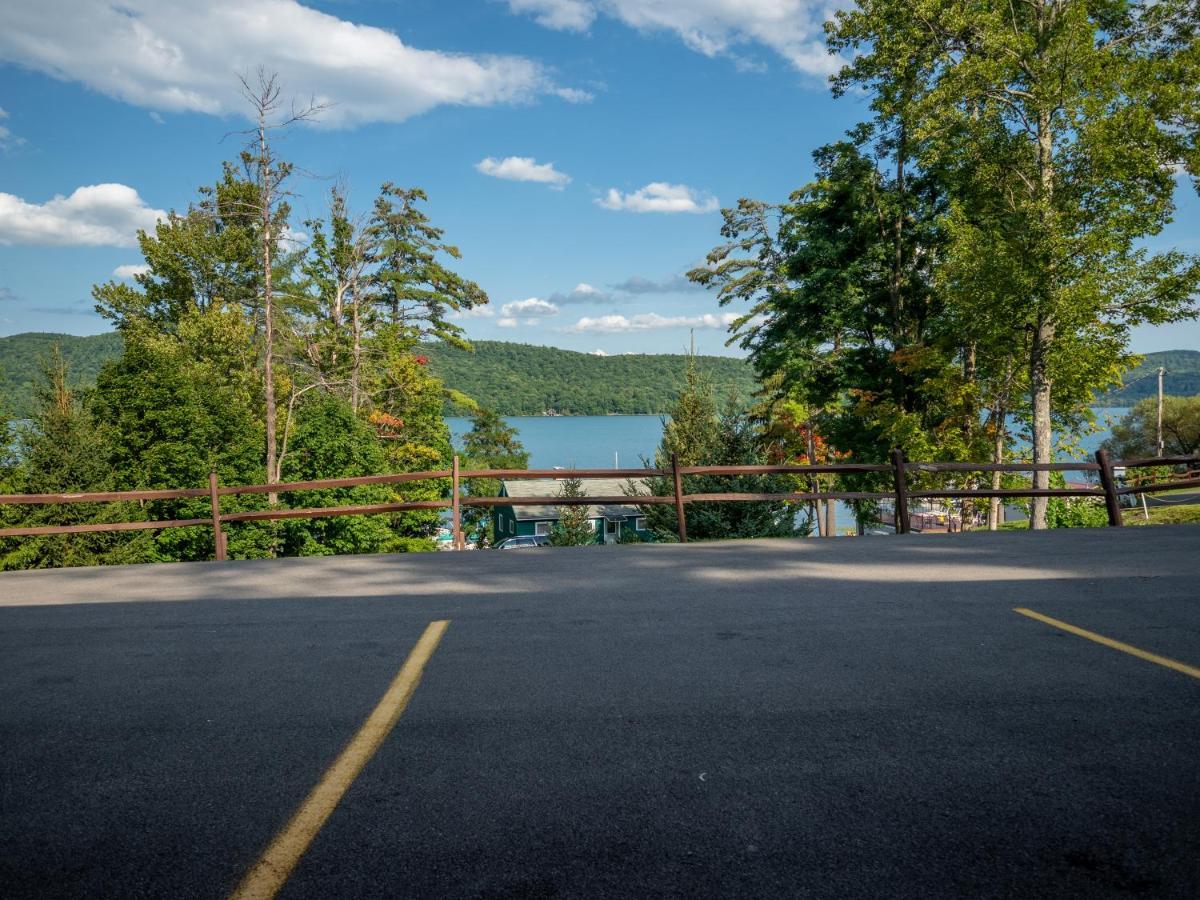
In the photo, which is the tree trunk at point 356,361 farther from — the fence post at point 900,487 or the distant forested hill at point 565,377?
the distant forested hill at point 565,377

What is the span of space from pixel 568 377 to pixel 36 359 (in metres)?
152

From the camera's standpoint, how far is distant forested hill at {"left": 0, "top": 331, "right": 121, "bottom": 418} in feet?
89.7

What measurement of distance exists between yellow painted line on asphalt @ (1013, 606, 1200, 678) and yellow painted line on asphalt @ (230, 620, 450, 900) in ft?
15.0

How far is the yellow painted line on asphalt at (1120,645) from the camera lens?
468cm

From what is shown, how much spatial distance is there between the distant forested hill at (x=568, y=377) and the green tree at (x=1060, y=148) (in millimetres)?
116948

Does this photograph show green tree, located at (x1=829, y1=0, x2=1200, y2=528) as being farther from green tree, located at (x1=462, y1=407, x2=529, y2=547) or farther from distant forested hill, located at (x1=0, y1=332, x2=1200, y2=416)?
distant forested hill, located at (x1=0, y1=332, x2=1200, y2=416)

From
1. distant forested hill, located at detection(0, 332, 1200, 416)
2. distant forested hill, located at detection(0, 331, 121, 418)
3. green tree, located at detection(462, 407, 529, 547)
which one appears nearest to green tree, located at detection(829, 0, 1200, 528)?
distant forested hill, located at detection(0, 331, 121, 418)

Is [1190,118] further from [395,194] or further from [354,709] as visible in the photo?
[395,194]

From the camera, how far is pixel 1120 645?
5191 millimetres

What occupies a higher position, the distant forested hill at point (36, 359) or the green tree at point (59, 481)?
the distant forested hill at point (36, 359)

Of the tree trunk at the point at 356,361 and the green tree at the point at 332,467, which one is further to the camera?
the tree trunk at the point at 356,361

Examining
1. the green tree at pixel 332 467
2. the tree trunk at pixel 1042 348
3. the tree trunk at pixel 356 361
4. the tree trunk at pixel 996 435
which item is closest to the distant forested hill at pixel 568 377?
the tree trunk at pixel 356 361

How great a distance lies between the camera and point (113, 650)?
18.5ft

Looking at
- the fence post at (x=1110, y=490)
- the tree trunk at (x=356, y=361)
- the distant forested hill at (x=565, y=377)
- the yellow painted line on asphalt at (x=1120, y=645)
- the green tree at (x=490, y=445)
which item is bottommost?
the yellow painted line on asphalt at (x=1120, y=645)
